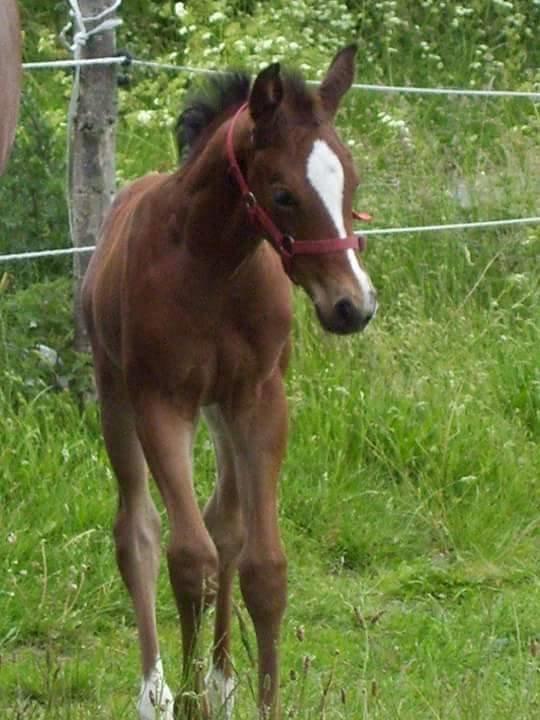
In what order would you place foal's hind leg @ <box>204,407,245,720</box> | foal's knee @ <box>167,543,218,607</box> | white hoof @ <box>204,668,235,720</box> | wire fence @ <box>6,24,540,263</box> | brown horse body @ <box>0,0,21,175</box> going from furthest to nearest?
wire fence @ <box>6,24,540,263</box>
foal's hind leg @ <box>204,407,245,720</box>
white hoof @ <box>204,668,235,720</box>
foal's knee @ <box>167,543,218,607</box>
brown horse body @ <box>0,0,21,175</box>

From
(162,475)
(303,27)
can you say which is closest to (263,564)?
(162,475)

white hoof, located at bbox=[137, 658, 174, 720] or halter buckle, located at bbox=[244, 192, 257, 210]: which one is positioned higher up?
halter buckle, located at bbox=[244, 192, 257, 210]

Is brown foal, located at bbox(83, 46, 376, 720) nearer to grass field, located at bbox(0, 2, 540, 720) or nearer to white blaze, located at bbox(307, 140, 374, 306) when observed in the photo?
white blaze, located at bbox(307, 140, 374, 306)

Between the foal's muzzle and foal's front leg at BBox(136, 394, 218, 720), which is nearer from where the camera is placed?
the foal's muzzle

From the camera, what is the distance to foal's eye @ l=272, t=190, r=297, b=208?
3951 mm

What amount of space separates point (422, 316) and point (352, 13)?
368 cm

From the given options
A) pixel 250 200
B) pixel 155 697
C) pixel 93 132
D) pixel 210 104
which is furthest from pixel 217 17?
pixel 155 697

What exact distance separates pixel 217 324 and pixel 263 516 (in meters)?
0.50

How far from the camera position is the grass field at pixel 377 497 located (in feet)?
15.5

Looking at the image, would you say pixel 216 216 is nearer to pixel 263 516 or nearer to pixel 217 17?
pixel 263 516

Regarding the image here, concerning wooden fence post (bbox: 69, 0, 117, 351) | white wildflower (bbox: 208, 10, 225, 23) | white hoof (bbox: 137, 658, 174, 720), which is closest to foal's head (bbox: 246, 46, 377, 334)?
white hoof (bbox: 137, 658, 174, 720)

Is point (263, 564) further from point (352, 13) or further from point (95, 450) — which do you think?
point (352, 13)

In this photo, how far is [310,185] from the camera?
3.91 meters

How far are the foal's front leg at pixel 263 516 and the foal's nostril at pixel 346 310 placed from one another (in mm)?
586
